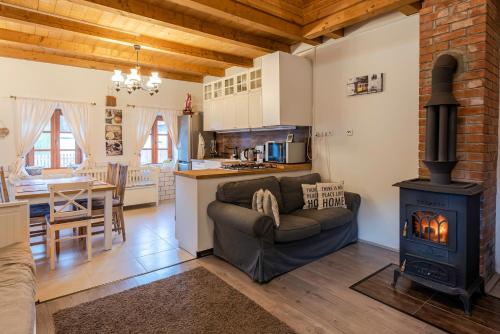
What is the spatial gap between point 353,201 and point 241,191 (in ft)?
4.68

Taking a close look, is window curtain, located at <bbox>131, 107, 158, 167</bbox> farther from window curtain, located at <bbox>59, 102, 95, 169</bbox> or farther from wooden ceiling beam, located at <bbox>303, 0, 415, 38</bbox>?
wooden ceiling beam, located at <bbox>303, 0, 415, 38</bbox>

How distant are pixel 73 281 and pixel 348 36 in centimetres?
414

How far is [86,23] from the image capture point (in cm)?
373

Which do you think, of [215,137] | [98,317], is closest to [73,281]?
[98,317]

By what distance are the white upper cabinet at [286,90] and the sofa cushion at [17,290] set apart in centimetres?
313

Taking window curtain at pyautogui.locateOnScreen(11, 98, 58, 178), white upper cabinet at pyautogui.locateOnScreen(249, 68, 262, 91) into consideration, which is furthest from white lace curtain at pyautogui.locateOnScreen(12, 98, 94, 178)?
white upper cabinet at pyautogui.locateOnScreen(249, 68, 262, 91)

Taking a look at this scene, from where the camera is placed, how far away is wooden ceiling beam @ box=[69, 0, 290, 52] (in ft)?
10.1

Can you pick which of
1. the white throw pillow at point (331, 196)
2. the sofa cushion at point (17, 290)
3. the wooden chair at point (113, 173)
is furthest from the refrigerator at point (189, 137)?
the sofa cushion at point (17, 290)

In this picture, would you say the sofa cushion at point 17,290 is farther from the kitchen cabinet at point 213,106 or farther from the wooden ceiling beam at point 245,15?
the kitchen cabinet at point 213,106

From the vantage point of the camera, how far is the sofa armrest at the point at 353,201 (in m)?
3.74

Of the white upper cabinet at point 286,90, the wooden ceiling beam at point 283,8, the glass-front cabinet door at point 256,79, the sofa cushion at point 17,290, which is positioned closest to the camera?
the sofa cushion at point 17,290

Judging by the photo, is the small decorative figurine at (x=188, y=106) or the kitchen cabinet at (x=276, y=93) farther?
the small decorative figurine at (x=188, y=106)

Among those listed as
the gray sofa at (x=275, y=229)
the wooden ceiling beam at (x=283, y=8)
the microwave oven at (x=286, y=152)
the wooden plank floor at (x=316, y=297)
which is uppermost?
the wooden ceiling beam at (x=283, y=8)

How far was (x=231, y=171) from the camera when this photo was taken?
365 centimetres
